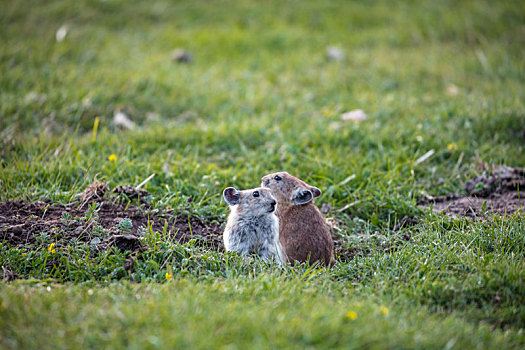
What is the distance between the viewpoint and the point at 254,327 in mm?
3066

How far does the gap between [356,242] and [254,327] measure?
89.6 inches

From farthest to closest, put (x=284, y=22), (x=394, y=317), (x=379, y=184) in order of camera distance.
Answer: (x=284, y=22)
(x=379, y=184)
(x=394, y=317)

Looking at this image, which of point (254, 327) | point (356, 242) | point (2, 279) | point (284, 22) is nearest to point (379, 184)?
point (356, 242)

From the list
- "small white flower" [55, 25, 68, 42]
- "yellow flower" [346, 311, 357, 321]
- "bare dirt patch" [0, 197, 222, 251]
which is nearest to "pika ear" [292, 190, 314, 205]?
"bare dirt patch" [0, 197, 222, 251]

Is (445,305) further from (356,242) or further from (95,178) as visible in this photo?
(95,178)

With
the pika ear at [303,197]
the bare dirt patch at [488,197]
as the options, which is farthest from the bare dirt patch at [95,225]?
the bare dirt patch at [488,197]

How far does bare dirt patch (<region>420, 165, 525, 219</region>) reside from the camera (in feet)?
17.3

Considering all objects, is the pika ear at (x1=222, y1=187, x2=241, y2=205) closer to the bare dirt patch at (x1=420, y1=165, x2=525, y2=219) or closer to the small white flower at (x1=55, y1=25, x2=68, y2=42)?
the bare dirt patch at (x1=420, y1=165, x2=525, y2=219)

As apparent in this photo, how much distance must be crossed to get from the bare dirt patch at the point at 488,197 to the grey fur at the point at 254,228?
6.43 feet

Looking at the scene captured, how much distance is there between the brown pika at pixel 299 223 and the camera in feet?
15.5

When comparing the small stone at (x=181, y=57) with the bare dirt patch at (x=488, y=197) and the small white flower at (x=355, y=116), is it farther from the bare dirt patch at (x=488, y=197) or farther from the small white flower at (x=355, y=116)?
the bare dirt patch at (x=488, y=197)

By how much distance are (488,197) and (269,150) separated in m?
2.89

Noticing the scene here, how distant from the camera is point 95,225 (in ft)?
15.3

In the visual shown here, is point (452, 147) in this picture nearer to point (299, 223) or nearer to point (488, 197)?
point (488, 197)
